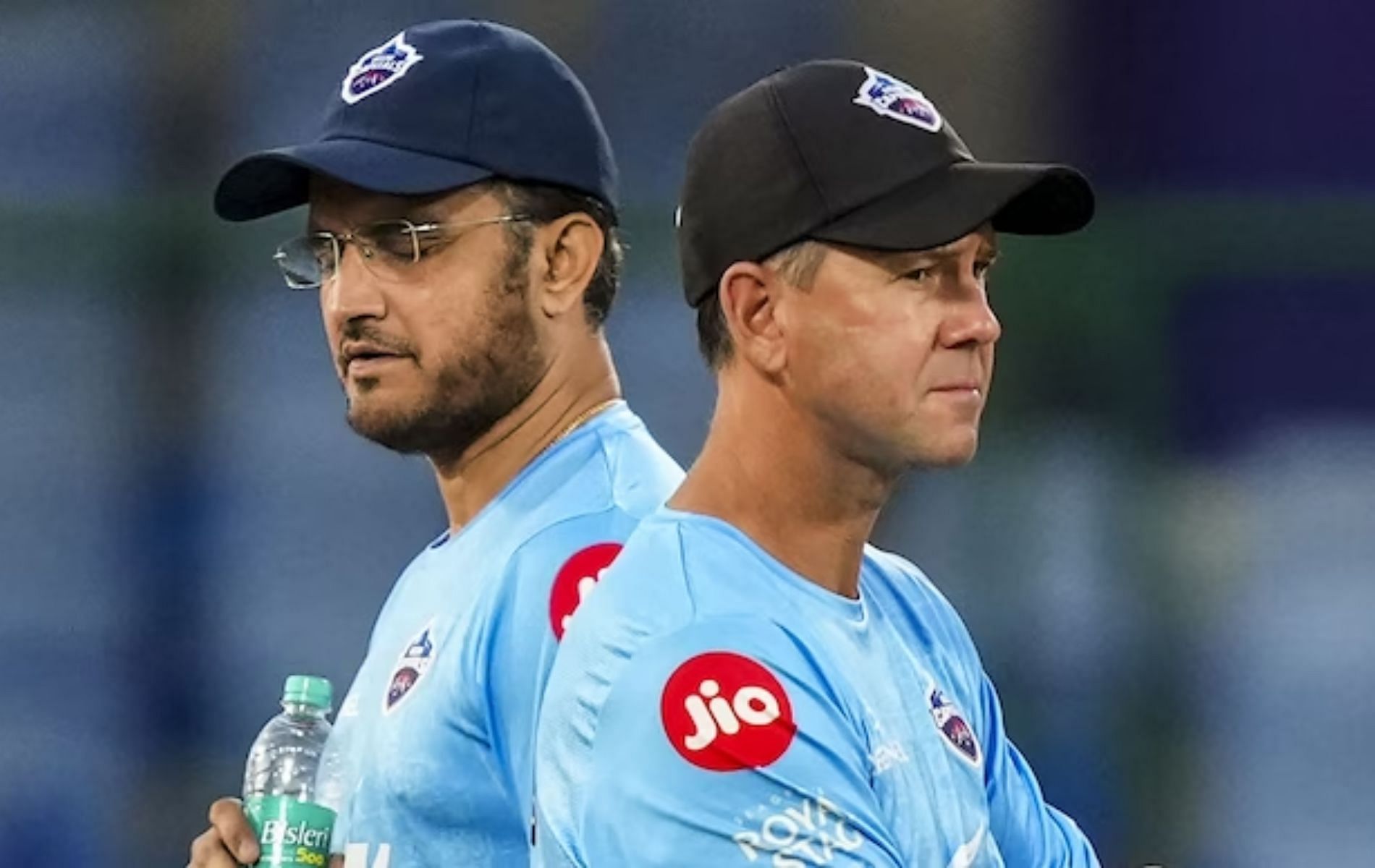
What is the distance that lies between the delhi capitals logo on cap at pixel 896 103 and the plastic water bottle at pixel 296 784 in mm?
782

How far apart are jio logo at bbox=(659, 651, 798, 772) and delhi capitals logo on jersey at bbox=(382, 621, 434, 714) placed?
457mm

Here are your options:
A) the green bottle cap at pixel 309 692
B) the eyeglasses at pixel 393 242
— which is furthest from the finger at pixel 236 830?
the eyeglasses at pixel 393 242

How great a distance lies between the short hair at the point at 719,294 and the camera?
6.90ft

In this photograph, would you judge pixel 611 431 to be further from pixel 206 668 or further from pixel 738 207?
pixel 206 668

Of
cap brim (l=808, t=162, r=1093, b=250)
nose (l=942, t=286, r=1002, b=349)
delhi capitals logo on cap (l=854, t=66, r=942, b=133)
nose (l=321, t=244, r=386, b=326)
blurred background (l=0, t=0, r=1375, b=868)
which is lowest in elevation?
blurred background (l=0, t=0, r=1375, b=868)

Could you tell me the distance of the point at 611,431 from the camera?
8.38 ft

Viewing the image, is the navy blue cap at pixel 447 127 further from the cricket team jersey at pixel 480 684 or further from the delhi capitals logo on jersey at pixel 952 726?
the delhi capitals logo on jersey at pixel 952 726

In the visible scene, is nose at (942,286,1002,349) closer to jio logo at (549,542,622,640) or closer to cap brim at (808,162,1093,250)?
cap brim at (808,162,1093,250)

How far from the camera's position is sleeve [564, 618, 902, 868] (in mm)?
1927

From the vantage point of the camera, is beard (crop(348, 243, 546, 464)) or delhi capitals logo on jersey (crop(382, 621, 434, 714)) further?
beard (crop(348, 243, 546, 464))

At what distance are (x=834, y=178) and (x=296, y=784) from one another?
0.93 meters

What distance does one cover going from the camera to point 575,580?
2322mm

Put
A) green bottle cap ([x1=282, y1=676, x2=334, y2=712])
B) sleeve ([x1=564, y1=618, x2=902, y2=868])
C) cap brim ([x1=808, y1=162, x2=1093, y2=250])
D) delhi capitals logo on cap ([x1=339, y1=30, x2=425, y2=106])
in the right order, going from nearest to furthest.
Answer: sleeve ([x1=564, y1=618, x2=902, y2=868]), cap brim ([x1=808, y1=162, x2=1093, y2=250]), green bottle cap ([x1=282, y1=676, x2=334, y2=712]), delhi capitals logo on cap ([x1=339, y1=30, x2=425, y2=106])

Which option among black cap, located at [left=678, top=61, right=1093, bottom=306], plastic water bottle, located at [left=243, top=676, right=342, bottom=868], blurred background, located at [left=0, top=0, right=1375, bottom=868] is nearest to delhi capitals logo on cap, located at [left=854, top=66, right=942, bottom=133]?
black cap, located at [left=678, top=61, right=1093, bottom=306]
